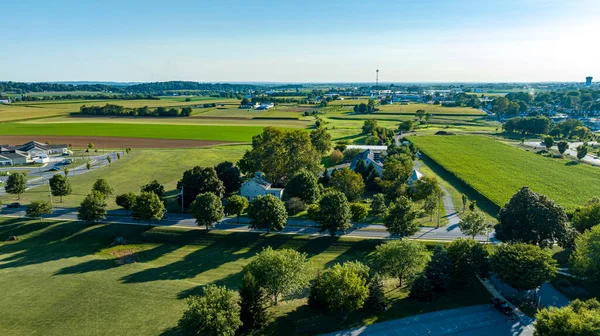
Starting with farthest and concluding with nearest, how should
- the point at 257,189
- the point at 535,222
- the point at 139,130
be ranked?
the point at 139,130
the point at 257,189
the point at 535,222

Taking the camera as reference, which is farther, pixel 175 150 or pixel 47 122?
pixel 47 122

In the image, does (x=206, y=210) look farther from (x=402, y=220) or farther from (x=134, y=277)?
(x=402, y=220)

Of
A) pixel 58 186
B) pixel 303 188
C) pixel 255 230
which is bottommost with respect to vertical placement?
pixel 255 230

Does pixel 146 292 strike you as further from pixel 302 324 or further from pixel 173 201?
pixel 173 201

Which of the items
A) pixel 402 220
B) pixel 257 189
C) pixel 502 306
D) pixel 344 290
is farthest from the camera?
pixel 257 189

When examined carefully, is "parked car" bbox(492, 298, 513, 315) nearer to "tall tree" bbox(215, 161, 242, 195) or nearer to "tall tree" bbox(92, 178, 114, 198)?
"tall tree" bbox(215, 161, 242, 195)

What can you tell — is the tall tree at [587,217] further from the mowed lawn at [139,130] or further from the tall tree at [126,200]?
the mowed lawn at [139,130]

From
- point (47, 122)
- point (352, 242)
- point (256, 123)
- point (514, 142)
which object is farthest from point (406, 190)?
point (47, 122)

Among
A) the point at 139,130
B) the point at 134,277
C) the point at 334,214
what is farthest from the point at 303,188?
the point at 139,130
